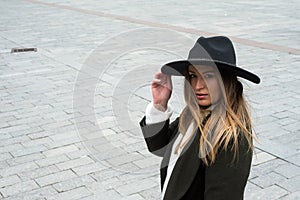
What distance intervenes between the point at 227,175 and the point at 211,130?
0.61 ft

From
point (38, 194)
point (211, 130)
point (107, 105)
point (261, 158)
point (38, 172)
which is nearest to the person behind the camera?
point (211, 130)

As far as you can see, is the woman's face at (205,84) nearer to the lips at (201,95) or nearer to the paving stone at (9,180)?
the lips at (201,95)

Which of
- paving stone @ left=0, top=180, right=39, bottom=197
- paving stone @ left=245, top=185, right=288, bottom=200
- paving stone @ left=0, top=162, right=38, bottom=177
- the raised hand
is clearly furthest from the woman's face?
paving stone @ left=0, top=162, right=38, bottom=177

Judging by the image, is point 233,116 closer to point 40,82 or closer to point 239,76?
point 239,76

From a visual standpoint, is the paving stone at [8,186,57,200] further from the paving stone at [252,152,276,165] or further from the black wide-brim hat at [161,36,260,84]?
the black wide-brim hat at [161,36,260,84]

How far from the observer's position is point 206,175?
5.42 feet

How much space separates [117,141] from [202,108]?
2.78 meters

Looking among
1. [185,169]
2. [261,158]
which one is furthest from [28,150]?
[185,169]

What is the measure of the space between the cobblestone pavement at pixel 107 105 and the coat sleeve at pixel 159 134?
196 mm

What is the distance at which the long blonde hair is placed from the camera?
1.66 m

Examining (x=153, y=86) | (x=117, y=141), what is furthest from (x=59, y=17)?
(x=153, y=86)

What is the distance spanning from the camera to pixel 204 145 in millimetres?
Answer: 1680

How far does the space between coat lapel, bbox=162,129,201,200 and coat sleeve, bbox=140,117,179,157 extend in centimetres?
21

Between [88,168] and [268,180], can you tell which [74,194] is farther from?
[268,180]
